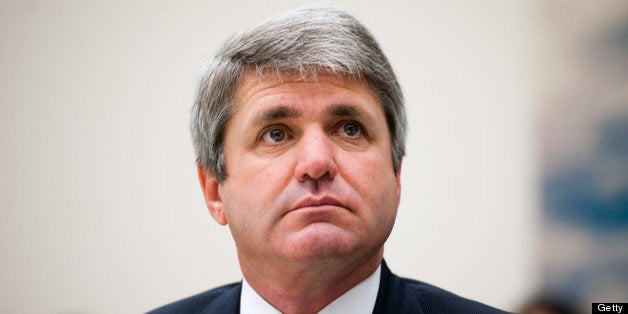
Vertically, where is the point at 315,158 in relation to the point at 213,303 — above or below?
above

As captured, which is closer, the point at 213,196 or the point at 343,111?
the point at 343,111

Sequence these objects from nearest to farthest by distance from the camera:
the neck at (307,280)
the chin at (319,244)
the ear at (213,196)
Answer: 1. the chin at (319,244)
2. the neck at (307,280)
3. the ear at (213,196)

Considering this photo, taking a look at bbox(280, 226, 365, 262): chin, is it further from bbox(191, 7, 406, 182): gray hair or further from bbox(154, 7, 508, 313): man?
bbox(191, 7, 406, 182): gray hair

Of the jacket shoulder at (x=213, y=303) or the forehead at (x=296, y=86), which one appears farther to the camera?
the jacket shoulder at (x=213, y=303)

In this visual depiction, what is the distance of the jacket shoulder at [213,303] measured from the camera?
2.01 metres

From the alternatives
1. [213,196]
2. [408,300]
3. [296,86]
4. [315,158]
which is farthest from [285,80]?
[408,300]

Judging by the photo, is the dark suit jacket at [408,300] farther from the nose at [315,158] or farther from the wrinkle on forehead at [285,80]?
the wrinkle on forehead at [285,80]

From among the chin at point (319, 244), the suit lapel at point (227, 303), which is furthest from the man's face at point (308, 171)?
the suit lapel at point (227, 303)

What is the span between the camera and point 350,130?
1.71 meters

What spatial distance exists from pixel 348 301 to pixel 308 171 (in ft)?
1.45

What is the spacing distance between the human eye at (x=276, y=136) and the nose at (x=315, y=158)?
0.23 ft

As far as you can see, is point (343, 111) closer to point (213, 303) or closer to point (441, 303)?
point (441, 303)

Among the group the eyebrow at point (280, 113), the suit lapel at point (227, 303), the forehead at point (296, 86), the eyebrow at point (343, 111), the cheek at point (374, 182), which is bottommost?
the suit lapel at point (227, 303)

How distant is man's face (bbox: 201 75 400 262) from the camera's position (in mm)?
1550
